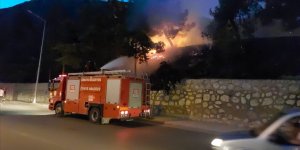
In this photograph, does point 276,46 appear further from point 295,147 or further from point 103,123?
point 295,147

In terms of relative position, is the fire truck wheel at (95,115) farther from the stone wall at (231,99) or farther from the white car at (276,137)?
the white car at (276,137)

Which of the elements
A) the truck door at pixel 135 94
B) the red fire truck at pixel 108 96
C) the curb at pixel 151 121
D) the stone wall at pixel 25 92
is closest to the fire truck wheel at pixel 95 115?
the red fire truck at pixel 108 96

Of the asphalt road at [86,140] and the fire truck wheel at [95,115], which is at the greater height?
the fire truck wheel at [95,115]

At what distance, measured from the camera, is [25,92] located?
1816 inches

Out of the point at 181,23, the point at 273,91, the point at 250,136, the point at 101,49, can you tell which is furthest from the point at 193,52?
the point at 250,136

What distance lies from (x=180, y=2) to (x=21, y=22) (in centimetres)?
5836

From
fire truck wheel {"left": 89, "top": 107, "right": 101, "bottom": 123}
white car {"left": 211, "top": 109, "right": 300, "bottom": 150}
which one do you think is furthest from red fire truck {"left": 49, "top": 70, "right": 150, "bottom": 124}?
white car {"left": 211, "top": 109, "right": 300, "bottom": 150}

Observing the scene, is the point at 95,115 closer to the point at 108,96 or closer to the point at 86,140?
the point at 108,96

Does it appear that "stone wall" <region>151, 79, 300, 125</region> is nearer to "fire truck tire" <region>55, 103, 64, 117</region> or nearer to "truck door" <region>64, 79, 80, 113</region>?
"truck door" <region>64, 79, 80, 113</region>

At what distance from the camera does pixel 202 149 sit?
12508 millimetres

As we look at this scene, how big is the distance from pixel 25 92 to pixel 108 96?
1097 inches

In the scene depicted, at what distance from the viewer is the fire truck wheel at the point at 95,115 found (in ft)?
67.8

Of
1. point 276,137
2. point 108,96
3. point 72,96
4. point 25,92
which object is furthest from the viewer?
point 25,92

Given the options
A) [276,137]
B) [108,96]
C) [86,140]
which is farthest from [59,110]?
[276,137]
